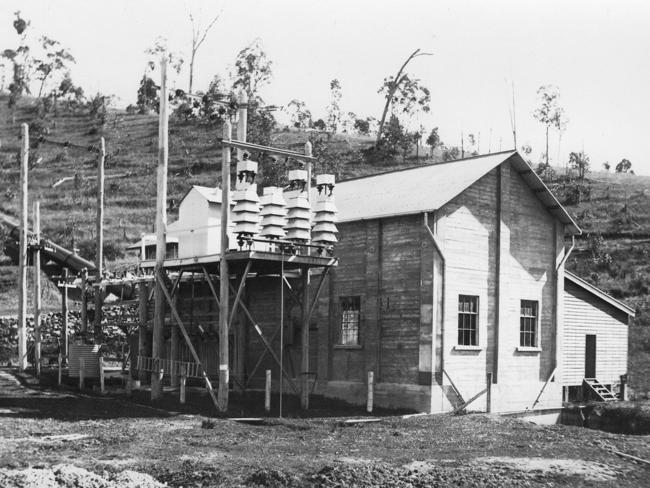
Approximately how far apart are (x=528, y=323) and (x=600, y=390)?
5.67m

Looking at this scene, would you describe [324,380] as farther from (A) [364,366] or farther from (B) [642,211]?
(B) [642,211]

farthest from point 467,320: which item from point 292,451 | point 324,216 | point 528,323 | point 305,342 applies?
point 292,451

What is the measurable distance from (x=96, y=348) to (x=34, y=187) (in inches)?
2289

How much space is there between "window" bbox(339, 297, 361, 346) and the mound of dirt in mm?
15027

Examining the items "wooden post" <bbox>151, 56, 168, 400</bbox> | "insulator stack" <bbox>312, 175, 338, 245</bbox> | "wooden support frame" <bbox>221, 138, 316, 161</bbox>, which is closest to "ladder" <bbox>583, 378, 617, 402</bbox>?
"insulator stack" <bbox>312, 175, 338, 245</bbox>

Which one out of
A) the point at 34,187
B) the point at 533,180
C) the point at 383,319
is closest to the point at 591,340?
the point at 533,180

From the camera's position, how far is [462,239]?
30.6 metres

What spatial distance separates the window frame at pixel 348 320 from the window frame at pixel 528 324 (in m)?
5.84

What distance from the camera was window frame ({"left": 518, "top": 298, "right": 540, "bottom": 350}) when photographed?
107 ft

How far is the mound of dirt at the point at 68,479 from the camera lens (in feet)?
52.7

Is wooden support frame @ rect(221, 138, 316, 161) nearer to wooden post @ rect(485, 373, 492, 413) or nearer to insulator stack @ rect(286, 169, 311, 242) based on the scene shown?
insulator stack @ rect(286, 169, 311, 242)

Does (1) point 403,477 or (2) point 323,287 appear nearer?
(1) point 403,477

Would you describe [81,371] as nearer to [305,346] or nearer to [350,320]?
[305,346]

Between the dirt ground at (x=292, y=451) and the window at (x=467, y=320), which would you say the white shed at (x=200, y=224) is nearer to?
the dirt ground at (x=292, y=451)
